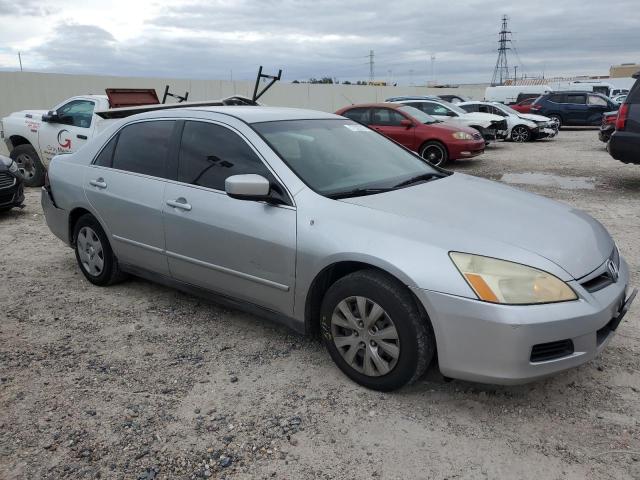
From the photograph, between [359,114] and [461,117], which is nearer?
[359,114]

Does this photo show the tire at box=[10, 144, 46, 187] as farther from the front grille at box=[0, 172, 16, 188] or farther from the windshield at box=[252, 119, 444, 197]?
the windshield at box=[252, 119, 444, 197]

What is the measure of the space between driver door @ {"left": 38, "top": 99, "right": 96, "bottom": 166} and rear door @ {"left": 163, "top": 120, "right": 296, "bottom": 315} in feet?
19.9

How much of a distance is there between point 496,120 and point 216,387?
15.5 metres

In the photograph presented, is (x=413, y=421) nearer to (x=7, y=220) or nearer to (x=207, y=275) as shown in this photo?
(x=207, y=275)

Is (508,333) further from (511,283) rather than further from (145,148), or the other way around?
(145,148)

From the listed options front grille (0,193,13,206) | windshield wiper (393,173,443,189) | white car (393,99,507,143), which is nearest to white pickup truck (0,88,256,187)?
front grille (0,193,13,206)

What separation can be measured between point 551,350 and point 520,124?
1748 cm

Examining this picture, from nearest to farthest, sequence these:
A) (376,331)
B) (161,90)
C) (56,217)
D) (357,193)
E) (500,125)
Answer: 1. (376,331)
2. (357,193)
3. (56,217)
4. (500,125)
5. (161,90)

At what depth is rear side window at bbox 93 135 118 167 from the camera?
4.58m

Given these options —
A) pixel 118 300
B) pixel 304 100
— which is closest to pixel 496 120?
pixel 304 100

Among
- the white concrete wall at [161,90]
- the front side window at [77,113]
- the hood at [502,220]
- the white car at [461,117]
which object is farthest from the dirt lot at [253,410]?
the white car at [461,117]

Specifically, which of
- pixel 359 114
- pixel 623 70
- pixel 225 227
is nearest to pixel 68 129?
pixel 359 114

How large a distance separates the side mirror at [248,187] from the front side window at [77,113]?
7009 millimetres

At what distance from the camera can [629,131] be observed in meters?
8.52
